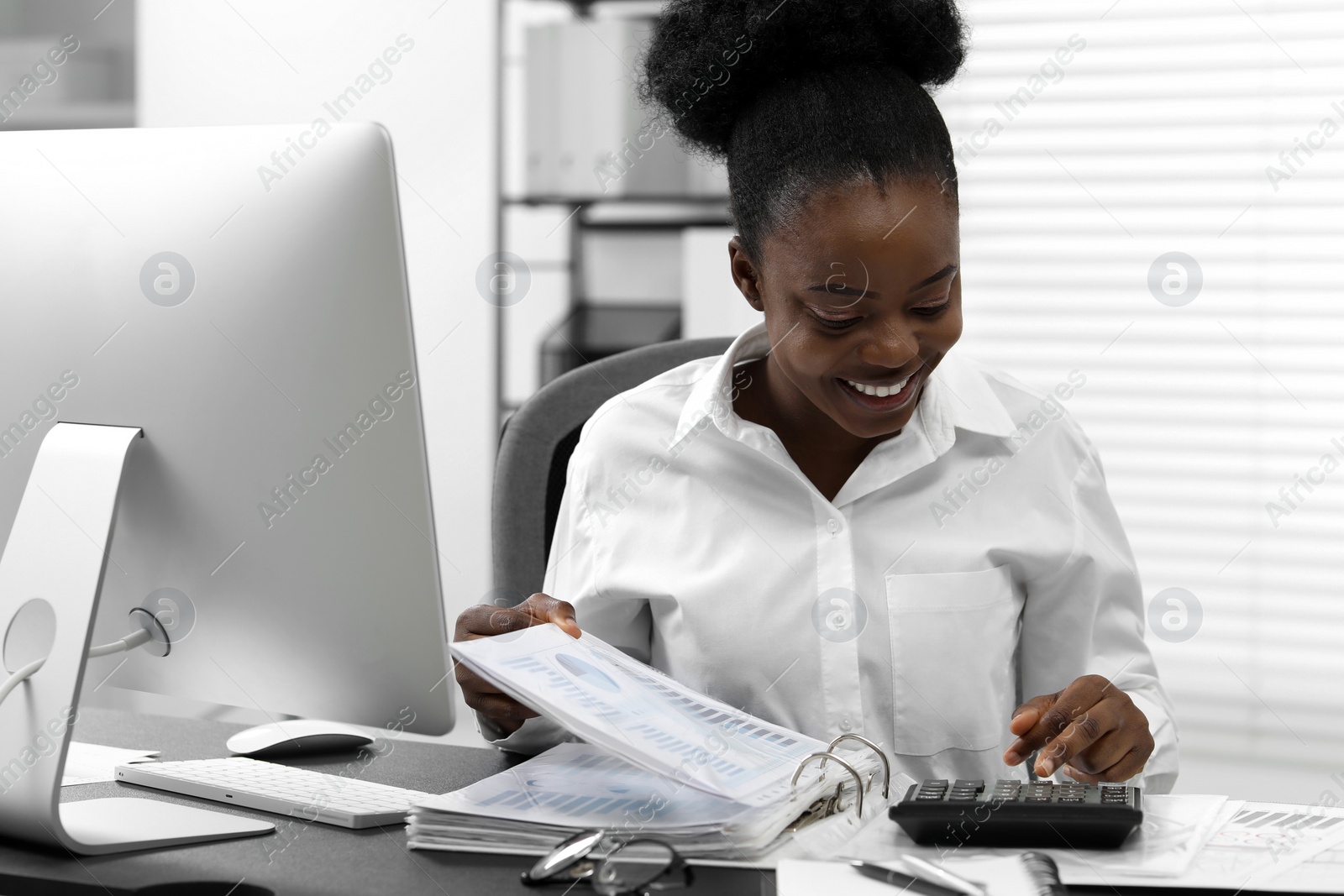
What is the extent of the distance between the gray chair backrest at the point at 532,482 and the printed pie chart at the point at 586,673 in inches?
18.4

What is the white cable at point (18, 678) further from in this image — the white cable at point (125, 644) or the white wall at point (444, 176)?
the white wall at point (444, 176)

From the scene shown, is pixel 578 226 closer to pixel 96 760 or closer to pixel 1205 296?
pixel 1205 296

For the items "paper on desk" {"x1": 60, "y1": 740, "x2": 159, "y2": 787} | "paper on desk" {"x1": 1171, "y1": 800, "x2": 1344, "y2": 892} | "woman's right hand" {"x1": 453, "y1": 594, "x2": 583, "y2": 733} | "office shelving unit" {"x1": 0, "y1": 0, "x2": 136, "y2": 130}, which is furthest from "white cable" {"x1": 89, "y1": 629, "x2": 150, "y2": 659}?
"office shelving unit" {"x1": 0, "y1": 0, "x2": 136, "y2": 130}

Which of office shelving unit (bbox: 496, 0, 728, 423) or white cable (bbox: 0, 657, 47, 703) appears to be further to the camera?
office shelving unit (bbox: 496, 0, 728, 423)

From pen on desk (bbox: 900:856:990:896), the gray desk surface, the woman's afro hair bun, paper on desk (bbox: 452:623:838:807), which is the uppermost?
the woman's afro hair bun

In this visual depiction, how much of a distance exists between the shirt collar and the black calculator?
463 mm

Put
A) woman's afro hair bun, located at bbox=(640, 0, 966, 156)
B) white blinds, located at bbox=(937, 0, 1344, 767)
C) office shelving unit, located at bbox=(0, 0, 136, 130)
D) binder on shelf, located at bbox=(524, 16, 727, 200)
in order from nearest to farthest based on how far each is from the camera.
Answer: woman's afro hair bun, located at bbox=(640, 0, 966, 156) < white blinds, located at bbox=(937, 0, 1344, 767) < binder on shelf, located at bbox=(524, 16, 727, 200) < office shelving unit, located at bbox=(0, 0, 136, 130)

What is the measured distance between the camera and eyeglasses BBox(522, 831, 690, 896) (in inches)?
27.0

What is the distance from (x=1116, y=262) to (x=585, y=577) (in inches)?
58.7

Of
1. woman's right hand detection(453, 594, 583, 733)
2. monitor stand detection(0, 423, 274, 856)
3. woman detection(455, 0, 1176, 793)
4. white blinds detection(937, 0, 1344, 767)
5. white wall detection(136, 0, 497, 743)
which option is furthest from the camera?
white wall detection(136, 0, 497, 743)

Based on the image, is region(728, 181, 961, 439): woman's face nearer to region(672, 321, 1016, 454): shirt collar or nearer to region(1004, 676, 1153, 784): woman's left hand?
region(672, 321, 1016, 454): shirt collar

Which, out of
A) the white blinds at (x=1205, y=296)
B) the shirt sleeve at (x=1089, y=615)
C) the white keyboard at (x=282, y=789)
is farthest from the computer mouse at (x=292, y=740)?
the white blinds at (x=1205, y=296)

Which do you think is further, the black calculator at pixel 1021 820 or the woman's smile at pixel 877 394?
the woman's smile at pixel 877 394

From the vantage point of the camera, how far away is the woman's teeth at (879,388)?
1.06 m
